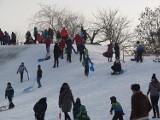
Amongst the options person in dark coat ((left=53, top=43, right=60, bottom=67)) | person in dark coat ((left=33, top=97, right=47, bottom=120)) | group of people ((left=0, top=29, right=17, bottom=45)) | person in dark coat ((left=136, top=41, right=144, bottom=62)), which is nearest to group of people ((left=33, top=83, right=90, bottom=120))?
person in dark coat ((left=33, top=97, right=47, bottom=120))

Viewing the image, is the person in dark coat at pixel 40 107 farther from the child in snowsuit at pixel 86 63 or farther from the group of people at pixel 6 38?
the group of people at pixel 6 38

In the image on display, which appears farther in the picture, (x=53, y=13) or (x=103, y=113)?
(x=53, y=13)

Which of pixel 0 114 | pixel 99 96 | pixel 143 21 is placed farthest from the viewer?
pixel 143 21

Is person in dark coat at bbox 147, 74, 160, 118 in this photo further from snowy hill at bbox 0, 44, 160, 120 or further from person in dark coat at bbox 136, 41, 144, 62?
person in dark coat at bbox 136, 41, 144, 62

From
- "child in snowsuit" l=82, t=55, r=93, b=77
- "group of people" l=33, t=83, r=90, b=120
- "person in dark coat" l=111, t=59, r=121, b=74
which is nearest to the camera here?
"group of people" l=33, t=83, r=90, b=120

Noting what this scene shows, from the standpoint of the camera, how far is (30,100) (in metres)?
23.4

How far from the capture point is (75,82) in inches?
1075

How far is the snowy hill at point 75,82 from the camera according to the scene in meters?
19.2

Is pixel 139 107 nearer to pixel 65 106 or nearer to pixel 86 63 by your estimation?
pixel 65 106

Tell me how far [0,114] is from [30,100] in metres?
3.44

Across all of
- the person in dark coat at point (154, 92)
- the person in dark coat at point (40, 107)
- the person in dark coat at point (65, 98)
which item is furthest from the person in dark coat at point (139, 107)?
the person in dark coat at point (65, 98)

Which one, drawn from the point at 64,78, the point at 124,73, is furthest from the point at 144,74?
the point at 64,78

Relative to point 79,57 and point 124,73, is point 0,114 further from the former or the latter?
point 79,57

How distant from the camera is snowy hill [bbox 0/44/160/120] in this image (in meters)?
19.2
